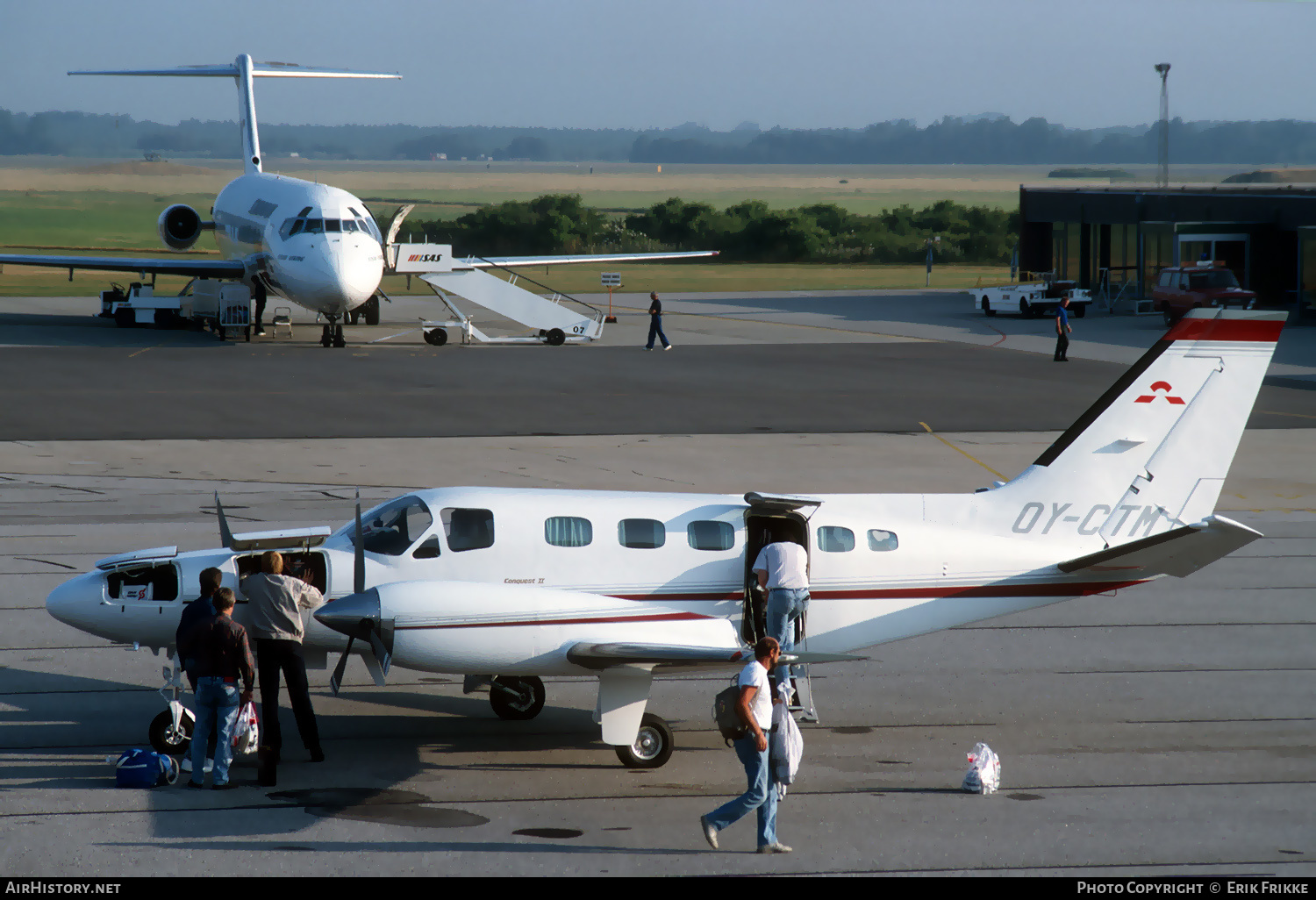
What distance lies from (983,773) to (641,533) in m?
3.95

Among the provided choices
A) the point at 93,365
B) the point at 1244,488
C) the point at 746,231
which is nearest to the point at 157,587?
the point at 1244,488

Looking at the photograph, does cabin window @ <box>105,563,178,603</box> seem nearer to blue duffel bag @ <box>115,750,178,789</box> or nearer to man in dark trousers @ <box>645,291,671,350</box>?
blue duffel bag @ <box>115,750,178,789</box>

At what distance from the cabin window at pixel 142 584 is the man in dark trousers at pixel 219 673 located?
1.14m

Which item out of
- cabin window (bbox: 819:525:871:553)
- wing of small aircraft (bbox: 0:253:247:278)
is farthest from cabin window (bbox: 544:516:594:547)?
wing of small aircraft (bbox: 0:253:247:278)

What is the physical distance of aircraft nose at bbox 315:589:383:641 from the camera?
11.8 meters

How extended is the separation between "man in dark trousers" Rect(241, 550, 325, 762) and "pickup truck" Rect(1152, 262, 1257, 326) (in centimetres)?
5017

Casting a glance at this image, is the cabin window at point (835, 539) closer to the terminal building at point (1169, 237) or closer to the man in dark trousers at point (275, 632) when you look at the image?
the man in dark trousers at point (275, 632)

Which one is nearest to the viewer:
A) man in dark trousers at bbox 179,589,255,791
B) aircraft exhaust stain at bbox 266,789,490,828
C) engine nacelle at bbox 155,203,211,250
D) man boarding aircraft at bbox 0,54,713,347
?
aircraft exhaust stain at bbox 266,789,490,828

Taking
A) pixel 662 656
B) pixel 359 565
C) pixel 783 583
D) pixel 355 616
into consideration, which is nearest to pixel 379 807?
pixel 355 616

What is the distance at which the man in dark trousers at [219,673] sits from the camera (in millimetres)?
11891

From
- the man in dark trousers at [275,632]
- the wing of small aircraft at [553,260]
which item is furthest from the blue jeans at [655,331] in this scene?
the man in dark trousers at [275,632]

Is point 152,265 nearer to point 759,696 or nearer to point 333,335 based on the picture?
point 333,335

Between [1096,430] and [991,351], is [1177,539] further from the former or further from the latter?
[991,351]

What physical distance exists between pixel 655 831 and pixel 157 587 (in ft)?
17.7
